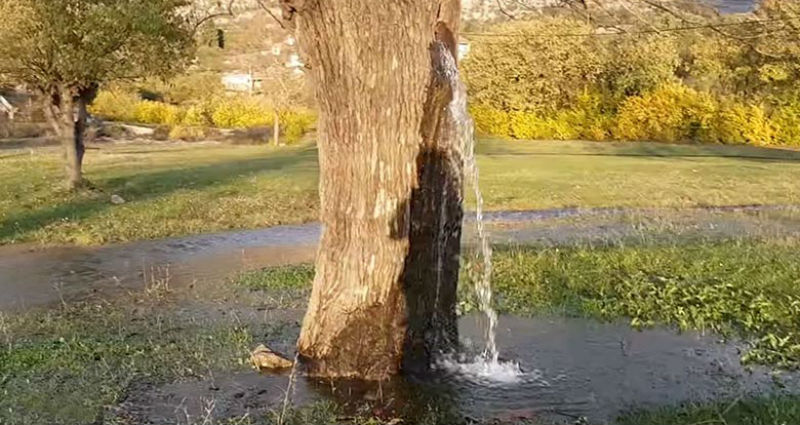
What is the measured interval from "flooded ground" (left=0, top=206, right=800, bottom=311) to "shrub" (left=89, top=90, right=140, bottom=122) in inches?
1717

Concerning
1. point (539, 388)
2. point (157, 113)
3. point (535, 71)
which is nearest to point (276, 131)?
point (157, 113)

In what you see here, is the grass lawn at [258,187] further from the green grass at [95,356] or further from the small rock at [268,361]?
the small rock at [268,361]

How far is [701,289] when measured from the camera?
9547 mm

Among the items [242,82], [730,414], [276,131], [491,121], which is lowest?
[276,131]

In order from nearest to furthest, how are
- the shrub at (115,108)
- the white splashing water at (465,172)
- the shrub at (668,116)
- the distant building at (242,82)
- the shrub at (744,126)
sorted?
the white splashing water at (465,172) → the shrub at (744,126) → the shrub at (668,116) → the shrub at (115,108) → the distant building at (242,82)

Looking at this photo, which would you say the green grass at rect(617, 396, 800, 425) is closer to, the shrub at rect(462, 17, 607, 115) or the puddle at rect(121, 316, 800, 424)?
the puddle at rect(121, 316, 800, 424)

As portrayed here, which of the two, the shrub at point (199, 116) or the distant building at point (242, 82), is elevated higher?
the distant building at point (242, 82)

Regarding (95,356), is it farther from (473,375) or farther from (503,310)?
(503,310)

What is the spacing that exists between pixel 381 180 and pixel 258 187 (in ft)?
56.1

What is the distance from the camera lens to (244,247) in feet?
51.7

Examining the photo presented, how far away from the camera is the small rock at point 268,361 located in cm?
720

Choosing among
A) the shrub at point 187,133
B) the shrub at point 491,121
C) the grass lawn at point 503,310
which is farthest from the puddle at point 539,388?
the shrub at point 187,133

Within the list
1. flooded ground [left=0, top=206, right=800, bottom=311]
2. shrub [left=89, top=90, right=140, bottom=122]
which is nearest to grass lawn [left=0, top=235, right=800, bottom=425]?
flooded ground [left=0, top=206, right=800, bottom=311]

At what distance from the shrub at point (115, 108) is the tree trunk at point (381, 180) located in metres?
54.4
